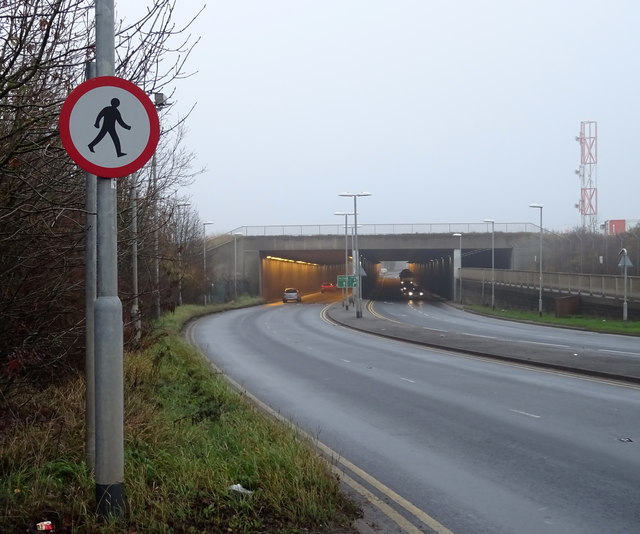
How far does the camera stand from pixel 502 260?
3034 inches

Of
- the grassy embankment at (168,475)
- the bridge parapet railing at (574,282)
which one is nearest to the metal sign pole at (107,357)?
the grassy embankment at (168,475)

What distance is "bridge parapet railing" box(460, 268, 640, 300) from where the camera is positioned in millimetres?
36463

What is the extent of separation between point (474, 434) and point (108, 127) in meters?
7.62

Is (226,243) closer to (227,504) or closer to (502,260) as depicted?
(502,260)

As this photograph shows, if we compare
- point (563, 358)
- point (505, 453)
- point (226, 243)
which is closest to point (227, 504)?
point (505, 453)

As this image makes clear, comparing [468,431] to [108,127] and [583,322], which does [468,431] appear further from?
[583,322]

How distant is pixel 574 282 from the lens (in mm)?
43812

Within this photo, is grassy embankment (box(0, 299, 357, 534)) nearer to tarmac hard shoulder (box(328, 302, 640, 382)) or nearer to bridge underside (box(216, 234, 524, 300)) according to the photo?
tarmac hard shoulder (box(328, 302, 640, 382))

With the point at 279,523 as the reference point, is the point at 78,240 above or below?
above

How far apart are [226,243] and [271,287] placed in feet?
40.6

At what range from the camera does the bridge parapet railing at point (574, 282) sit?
120 ft

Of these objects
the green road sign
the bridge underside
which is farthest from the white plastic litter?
the bridge underside

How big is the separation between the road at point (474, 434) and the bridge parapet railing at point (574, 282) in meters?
18.7

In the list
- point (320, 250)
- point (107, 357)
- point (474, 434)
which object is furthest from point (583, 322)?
point (107, 357)
